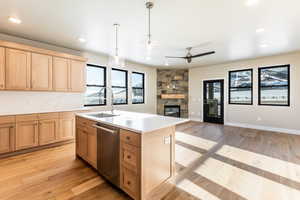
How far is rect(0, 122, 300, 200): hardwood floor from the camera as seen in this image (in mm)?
1929

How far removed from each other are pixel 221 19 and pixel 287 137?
434 cm

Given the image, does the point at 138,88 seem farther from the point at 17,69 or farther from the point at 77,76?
the point at 17,69

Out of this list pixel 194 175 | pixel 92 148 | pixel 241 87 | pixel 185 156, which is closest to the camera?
pixel 194 175

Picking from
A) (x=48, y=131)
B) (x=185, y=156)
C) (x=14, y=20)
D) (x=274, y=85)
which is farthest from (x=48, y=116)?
(x=274, y=85)

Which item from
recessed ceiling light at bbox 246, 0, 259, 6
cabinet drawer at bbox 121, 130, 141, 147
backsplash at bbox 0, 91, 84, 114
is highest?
recessed ceiling light at bbox 246, 0, 259, 6

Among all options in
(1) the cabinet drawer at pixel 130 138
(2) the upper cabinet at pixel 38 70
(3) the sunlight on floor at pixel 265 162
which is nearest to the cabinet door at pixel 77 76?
(2) the upper cabinet at pixel 38 70

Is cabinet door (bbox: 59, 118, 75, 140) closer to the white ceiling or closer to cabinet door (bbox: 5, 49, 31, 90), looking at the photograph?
cabinet door (bbox: 5, 49, 31, 90)

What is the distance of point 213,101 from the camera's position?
6.82 m

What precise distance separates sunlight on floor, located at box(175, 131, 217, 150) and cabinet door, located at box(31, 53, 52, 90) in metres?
3.83

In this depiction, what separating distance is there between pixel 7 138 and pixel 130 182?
302cm

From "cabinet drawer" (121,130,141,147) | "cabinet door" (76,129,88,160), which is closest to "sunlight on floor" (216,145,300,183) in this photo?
"cabinet drawer" (121,130,141,147)

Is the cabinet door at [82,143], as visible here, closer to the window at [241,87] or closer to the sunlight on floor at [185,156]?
the sunlight on floor at [185,156]

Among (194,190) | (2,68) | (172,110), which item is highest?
(2,68)

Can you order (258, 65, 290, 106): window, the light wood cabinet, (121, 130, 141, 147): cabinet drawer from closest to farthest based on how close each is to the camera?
(121, 130, 141, 147): cabinet drawer < the light wood cabinet < (258, 65, 290, 106): window
